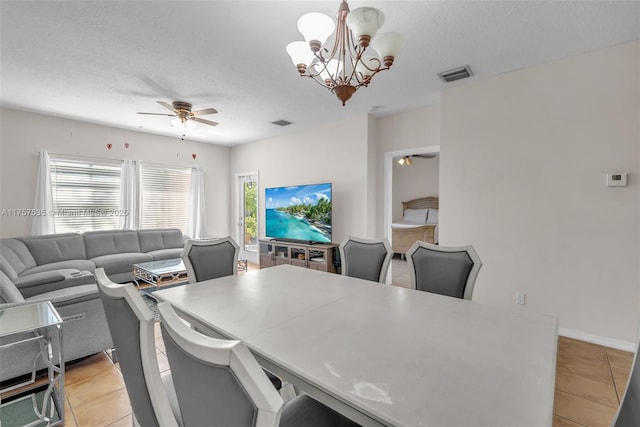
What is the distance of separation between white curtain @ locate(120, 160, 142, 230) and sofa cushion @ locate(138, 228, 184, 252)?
351mm

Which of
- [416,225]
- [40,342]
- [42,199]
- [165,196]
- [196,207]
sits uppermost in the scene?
[165,196]

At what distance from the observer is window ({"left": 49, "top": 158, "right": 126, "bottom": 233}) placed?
4.49 m

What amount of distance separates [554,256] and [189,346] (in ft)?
10.9

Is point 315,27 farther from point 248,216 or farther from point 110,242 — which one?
point 248,216

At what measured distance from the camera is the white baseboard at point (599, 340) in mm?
2426

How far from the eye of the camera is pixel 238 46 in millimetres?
2434

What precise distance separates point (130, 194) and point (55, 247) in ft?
4.62

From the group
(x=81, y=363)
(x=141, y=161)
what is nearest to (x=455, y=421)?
(x=81, y=363)

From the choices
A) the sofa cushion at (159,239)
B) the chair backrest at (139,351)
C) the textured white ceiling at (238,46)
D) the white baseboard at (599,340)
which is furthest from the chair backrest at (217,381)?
Result: the sofa cushion at (159,239)

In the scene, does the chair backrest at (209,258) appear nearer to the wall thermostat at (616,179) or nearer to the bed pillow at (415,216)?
the wall thermostat at (616,179)

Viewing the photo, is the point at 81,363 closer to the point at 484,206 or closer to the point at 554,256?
the point at 484,206

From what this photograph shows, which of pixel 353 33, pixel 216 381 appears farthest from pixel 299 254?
pixel 216 381

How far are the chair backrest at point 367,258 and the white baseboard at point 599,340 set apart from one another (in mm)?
1838

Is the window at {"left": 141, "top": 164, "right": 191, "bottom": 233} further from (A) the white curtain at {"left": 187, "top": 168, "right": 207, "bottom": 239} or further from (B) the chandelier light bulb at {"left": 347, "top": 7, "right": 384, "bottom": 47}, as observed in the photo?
(B) the chandelier light bulb at {"left": 347, "top": 7, "right": 384, "bottom": 47}
